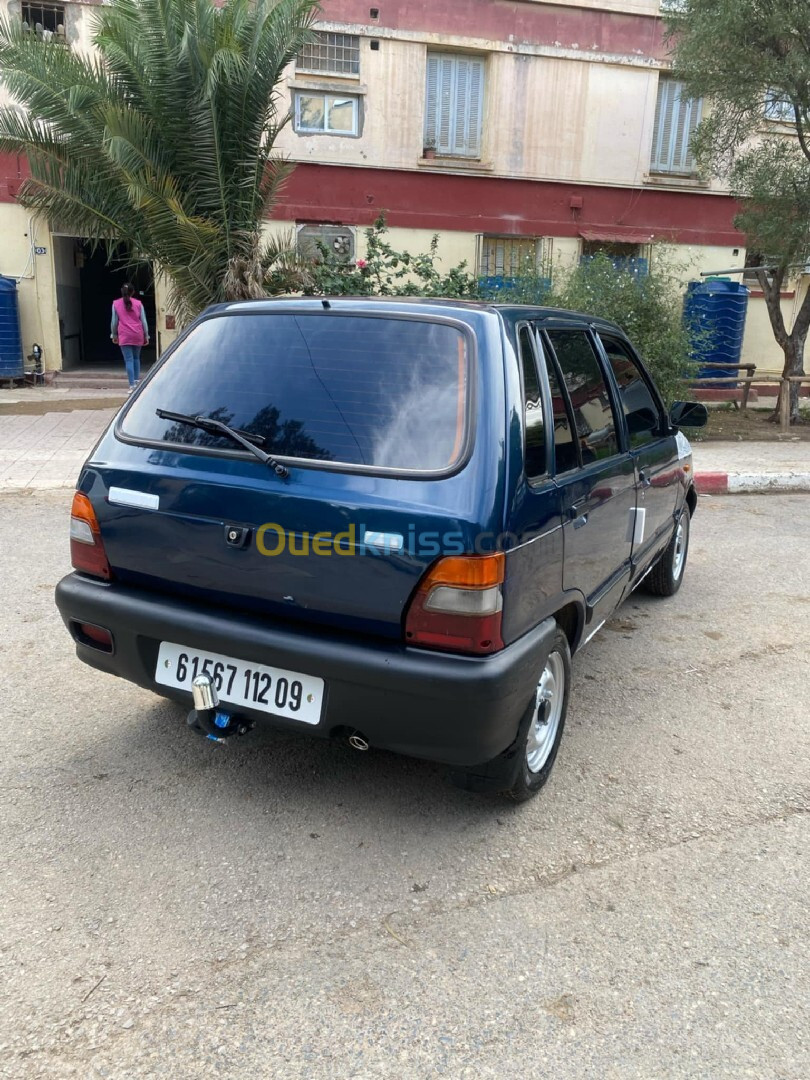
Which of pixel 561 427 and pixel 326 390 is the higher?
pixel 326 390

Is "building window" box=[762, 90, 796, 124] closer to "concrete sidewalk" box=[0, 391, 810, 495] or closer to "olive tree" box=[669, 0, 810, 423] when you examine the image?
"olive tree" box=[669, 0, 810, 423]

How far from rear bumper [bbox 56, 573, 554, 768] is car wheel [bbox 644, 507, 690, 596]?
263 centimetres

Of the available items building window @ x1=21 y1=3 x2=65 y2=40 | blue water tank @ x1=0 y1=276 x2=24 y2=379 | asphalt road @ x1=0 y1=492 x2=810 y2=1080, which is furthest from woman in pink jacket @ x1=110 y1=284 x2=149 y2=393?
asphalt road @ x1=0 y1=492 x2=810 y2=1080

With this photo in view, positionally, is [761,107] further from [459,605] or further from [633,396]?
[459,605]

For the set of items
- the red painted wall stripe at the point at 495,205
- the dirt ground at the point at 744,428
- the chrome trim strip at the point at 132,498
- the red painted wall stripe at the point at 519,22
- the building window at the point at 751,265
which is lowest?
the dirt ground at the point at 744,428

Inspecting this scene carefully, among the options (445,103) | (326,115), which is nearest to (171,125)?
(326,115)

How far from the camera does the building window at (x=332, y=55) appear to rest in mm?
14508

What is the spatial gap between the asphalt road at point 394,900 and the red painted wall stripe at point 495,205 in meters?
12.7

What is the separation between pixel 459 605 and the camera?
2.56 m

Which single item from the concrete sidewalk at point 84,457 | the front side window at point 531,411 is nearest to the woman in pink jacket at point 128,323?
the concrete sidewalk at point 84,457

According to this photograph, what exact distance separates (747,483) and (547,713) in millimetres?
6718

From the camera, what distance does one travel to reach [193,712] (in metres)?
2.93

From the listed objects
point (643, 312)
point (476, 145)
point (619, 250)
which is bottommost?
point (643, 312)

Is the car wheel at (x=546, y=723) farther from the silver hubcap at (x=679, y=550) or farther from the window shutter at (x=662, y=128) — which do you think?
the window shutter at (x=662, y=128)
